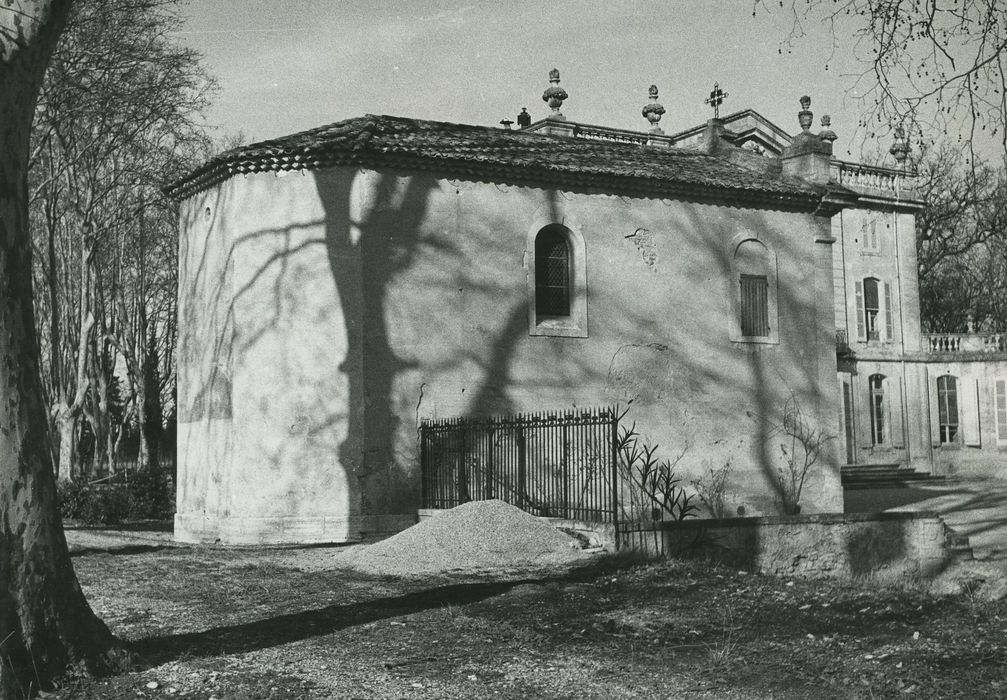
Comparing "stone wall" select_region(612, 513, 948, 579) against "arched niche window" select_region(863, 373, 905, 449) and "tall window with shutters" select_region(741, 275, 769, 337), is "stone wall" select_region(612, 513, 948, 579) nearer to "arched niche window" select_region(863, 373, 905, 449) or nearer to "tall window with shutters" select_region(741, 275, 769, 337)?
"tall window with shutters" select_region(741, 275, 769, 337)

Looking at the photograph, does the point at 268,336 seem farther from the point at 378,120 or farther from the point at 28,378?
the point at 28,378

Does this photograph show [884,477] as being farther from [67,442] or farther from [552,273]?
[67,442]

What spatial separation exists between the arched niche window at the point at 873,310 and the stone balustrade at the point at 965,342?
180 centimetres

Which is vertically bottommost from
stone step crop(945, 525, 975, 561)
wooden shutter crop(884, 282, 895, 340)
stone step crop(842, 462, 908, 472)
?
stone step crop(945, 525, 975, 561)

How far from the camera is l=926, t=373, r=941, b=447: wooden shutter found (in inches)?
1399

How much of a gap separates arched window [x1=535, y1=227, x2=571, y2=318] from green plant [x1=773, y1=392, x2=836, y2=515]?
496cm

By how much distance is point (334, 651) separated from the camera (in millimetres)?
7047

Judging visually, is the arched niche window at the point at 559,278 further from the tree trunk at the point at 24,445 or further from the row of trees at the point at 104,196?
the tree trunk at the point at 24,445

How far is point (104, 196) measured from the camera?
2388 cm

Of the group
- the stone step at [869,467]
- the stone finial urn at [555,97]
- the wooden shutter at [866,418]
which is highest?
the stone finial urn at [555,97]

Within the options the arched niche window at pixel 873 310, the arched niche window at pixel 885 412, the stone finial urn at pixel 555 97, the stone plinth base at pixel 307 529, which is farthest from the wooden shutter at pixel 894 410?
the stone plinth base at pixel 307 529

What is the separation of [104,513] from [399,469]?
24.4 ft

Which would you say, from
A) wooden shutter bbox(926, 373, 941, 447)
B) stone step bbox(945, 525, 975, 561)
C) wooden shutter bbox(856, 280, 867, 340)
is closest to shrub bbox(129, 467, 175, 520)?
stone step bbox(945, 525, 975, 561)

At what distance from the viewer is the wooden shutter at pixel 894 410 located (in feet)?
115
